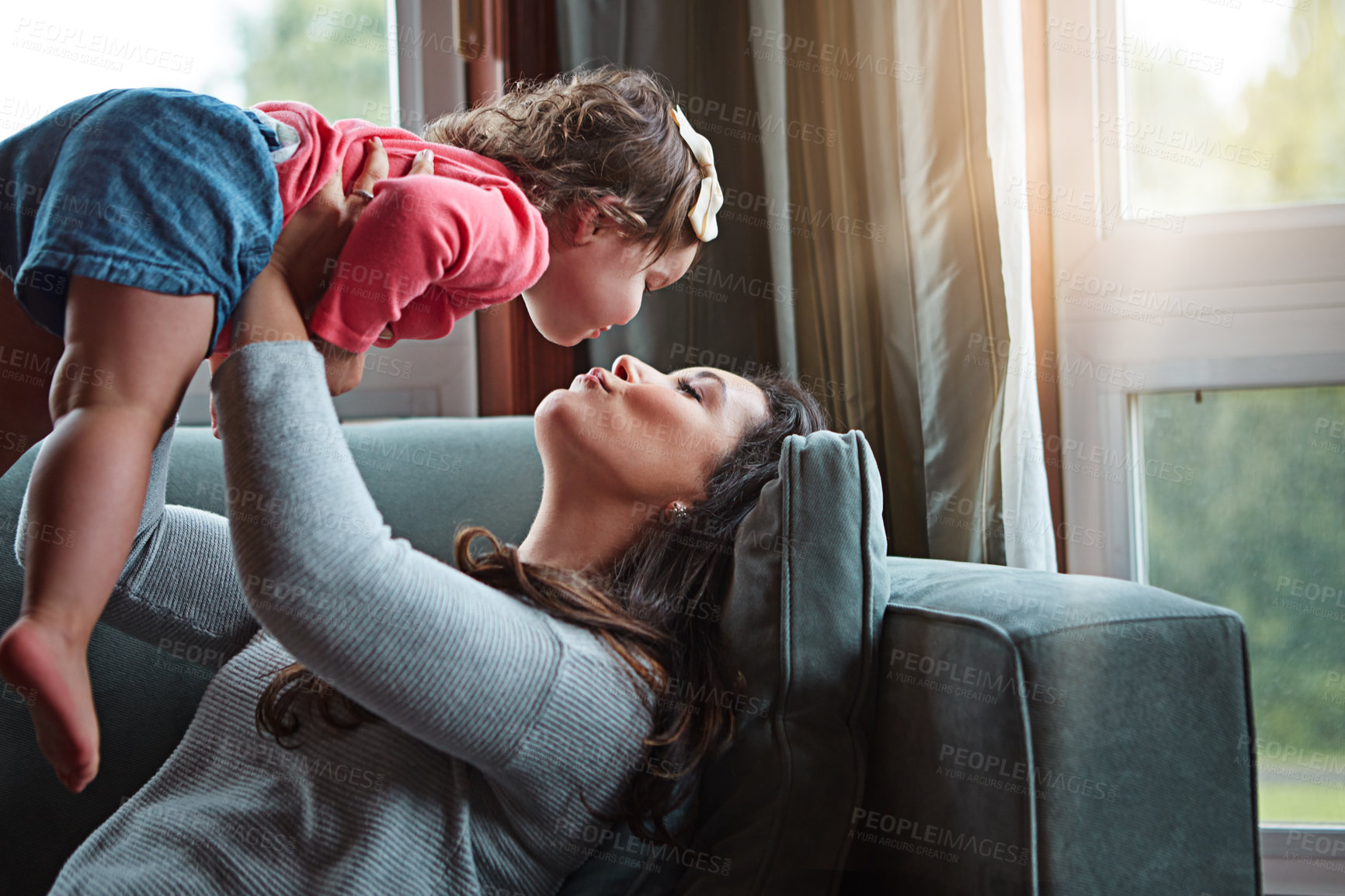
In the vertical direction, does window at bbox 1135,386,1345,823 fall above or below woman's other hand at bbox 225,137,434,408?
below

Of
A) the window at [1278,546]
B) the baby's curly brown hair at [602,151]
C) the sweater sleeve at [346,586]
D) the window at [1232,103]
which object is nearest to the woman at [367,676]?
the sweater sleeve at [346,586]

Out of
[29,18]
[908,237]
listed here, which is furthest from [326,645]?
[29,18]

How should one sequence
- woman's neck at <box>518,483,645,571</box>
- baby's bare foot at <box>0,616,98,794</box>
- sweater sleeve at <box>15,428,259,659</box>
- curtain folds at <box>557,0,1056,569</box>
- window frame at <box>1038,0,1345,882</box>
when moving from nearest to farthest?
baby's bare foot at <box>0,616,98,794</box> → sweater sleeve at <box>15,428,259,659</box> → woman's neck at <box>518,483,645,571</box> → curtain folds at <box>557,0,1056,569</box> → window frame at <box>1038,0,1345,882</box>

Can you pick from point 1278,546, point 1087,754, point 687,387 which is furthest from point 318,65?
point 1278,546

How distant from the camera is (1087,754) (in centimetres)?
70

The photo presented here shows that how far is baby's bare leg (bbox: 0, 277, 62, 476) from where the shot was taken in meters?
0.84

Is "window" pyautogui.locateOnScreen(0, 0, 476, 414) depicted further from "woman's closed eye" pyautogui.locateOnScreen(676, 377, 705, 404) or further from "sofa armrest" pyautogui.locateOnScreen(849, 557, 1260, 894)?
"sofa armrest" pyautogui.locateOnScreen(849, 557, 1260, 894)

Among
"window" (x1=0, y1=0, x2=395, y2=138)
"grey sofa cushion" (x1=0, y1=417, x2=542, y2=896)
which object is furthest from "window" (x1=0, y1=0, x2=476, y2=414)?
"grey sofa cushion" (x1=0, y1=417, x2=542, y2=896)

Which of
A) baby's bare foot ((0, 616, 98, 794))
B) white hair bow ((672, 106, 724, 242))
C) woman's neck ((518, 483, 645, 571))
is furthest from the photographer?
white hair bow ((672, 106, 724, 242))

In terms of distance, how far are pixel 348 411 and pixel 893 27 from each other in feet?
4.54

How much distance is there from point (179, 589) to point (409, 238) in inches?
21.0

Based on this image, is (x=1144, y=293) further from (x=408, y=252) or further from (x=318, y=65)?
(x=318, y=65)

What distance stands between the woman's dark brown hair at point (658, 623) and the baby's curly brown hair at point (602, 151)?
35 cm

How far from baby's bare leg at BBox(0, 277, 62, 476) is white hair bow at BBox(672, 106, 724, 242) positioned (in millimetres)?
751
